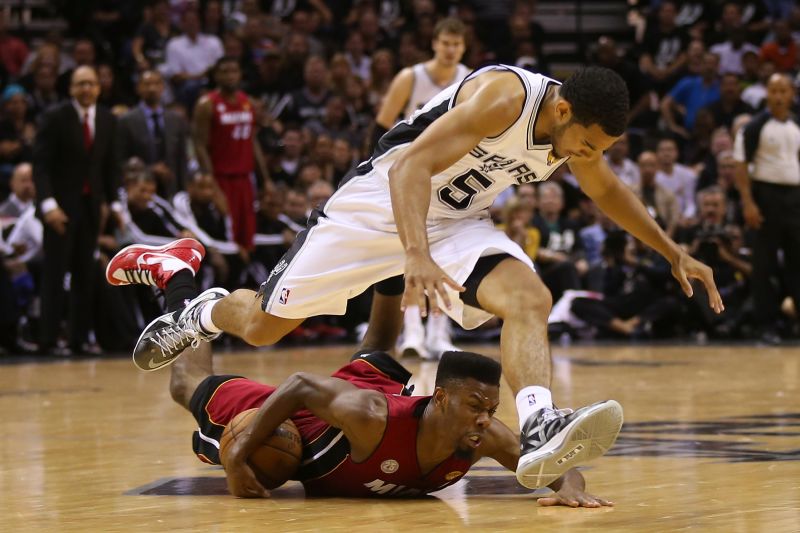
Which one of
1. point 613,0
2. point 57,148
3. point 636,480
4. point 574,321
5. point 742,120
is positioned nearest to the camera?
point 636,480

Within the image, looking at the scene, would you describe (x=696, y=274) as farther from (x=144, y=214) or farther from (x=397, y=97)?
(x=144, y=214)

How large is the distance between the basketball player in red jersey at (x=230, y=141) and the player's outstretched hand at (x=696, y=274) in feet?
25.0

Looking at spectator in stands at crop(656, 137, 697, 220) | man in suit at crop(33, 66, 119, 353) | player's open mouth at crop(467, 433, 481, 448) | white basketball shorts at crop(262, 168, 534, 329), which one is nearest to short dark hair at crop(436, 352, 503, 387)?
player's open mouth at crop(467, 433, 481, 448)

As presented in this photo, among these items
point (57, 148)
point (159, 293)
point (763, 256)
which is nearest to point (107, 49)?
point (57, 148)

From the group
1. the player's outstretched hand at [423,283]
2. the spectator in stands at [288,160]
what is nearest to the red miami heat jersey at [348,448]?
the player's outstretched hand at [423,283]

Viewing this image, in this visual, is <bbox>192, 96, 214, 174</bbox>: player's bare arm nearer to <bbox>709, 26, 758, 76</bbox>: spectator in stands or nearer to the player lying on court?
<bbox>709, 26, 758, 76</bbox>: spectator in stands

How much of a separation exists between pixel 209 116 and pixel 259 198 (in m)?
1.07

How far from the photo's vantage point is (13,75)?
14.1m

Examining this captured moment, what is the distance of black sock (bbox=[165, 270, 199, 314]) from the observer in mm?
5730

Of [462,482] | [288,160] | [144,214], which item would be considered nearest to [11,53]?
[288,160]

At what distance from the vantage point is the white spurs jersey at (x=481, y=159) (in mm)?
4508

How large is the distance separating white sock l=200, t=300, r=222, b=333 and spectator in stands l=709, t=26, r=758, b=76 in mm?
11127

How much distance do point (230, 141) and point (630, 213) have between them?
7659 mm

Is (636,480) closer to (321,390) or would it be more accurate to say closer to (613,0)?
(321,390)
